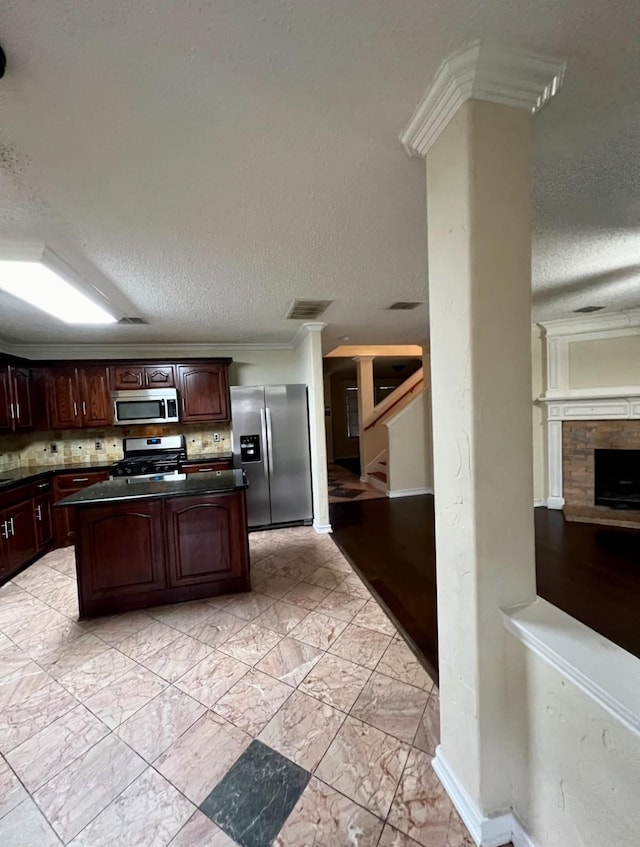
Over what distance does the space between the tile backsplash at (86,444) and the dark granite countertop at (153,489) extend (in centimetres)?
180

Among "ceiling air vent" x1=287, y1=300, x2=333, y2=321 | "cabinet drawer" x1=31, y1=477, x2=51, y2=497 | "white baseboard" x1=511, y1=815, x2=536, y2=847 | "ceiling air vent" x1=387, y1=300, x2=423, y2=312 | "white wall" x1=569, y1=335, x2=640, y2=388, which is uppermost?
Answer: "ceiling air vent" x1=387, y1=300, x2=423, y2=312

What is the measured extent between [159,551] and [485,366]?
102 inches

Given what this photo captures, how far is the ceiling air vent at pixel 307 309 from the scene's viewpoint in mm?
3146

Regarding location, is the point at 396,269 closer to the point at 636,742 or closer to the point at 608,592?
the point at 636,742

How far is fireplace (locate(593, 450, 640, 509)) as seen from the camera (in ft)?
13.5

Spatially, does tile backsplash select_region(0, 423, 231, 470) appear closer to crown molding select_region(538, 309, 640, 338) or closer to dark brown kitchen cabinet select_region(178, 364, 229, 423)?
dark brown kitchen cabinet select_region(178, 364, 229, 423)

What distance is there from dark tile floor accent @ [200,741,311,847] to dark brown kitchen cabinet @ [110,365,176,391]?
3.94 metres

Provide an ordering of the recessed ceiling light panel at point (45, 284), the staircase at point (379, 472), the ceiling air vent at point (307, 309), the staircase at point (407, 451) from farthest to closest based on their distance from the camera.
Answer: the staircase at point (379, 472)
the staircase at point (407, 451)
the ceiling air vent at point (307, 309)
the recessed ceiling light panel at point (45, 284)

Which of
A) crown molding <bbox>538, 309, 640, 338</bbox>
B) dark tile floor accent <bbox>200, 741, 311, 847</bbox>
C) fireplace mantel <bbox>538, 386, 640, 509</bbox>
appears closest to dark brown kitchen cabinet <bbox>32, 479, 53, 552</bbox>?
dark tile floor accent <bbox>200, 741, 311, 847</bbox>

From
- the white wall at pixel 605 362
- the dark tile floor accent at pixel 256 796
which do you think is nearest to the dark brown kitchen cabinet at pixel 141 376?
the dark tile floor accent at pixel 256 796

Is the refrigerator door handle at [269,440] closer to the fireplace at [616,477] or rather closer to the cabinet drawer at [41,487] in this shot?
the cabinet drawer at [41,487]

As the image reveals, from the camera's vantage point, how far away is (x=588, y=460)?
4.23 metres

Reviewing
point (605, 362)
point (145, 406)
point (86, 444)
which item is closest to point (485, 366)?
point (145, 406)

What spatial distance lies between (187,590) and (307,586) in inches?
37.3
